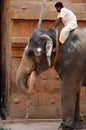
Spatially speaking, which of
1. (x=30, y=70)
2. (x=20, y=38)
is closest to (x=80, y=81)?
(x=30, y=70)

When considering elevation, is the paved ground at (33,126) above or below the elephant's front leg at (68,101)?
below

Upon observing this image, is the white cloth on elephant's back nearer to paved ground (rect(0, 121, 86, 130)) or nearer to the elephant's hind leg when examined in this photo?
the elephant's hind leg

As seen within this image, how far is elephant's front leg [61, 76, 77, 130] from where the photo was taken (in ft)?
26.2

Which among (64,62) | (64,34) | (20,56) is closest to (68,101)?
(64,62)

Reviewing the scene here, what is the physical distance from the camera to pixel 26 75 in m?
8.13

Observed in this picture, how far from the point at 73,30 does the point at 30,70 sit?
0.91 m

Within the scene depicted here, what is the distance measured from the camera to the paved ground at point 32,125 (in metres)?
8.89

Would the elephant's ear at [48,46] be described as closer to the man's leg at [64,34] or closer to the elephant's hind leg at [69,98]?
the man's leg at [64,34]

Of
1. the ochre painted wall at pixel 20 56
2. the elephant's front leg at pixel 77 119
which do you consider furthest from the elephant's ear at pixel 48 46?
the ochre painted wall at pixel 20 56

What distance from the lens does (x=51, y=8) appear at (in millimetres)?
9727

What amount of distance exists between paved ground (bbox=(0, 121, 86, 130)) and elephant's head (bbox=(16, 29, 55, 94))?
953 millimetres

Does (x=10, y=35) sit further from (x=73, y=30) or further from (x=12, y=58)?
(x=73, y=30)

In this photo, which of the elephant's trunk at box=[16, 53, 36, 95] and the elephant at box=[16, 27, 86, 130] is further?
A: the elephant's trunk at box=[16, 53, 36, 95]

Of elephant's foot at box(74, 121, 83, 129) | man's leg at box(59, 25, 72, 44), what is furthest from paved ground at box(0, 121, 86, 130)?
man's leg at box(59, 25, 72, 44)
